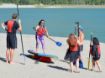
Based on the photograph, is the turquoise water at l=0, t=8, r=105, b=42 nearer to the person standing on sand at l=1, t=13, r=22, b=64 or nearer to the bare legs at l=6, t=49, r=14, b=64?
the bare legs at l=6, t=49, r=14, b=64

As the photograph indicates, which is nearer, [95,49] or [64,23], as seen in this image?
[95,49]

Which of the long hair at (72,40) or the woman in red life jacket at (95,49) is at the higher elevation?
the long hair at (72,40)

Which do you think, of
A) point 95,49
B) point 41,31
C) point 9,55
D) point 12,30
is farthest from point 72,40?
point 41,31

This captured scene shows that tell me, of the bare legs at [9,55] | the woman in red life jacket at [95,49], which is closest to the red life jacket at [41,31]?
the bare legs at [9,55]

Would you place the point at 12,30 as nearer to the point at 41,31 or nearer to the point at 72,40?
the point at 72,40

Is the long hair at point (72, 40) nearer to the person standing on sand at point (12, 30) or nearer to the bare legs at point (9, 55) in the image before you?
the person standing on sand at point (12, 30)

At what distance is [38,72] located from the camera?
13305 millimetres

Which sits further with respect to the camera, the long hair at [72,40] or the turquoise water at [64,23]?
the turquoise water at [64,23]

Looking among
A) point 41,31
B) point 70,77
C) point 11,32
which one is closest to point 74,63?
point 70,77

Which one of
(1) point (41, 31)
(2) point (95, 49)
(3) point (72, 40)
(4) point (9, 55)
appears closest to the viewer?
(3) point (72, 40)

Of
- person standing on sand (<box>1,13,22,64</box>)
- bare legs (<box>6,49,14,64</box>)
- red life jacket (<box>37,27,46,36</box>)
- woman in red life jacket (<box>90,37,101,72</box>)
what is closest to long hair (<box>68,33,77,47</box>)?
woman in red life jacket (<box>90,37,101,72</box>)

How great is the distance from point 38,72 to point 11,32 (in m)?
1.64

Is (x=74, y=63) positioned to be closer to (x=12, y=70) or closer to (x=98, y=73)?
(x=98, y=73)

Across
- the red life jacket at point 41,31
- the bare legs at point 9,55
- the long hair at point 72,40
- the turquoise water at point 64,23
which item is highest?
the long hair at point 72,40
